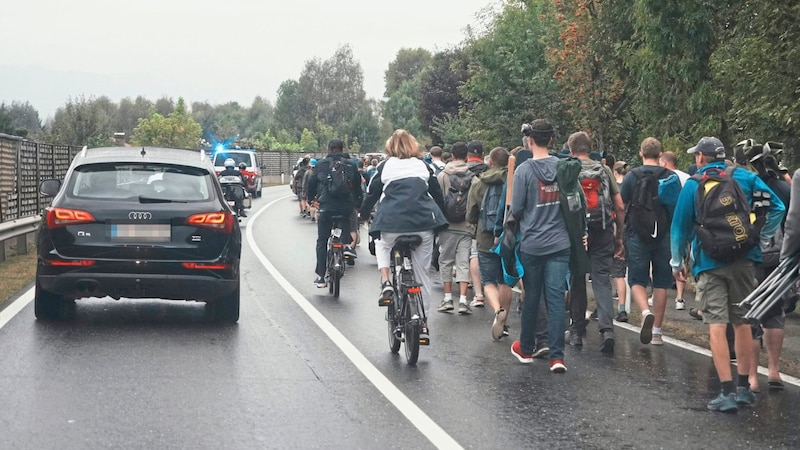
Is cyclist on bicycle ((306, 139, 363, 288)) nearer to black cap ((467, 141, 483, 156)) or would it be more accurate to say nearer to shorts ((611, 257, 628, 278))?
black cap ((467, 141, 483, 156))

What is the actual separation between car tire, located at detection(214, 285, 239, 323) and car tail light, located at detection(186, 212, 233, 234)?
0.59 m

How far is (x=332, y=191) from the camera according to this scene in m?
14.8

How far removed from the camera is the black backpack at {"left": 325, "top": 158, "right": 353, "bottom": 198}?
14.8 m

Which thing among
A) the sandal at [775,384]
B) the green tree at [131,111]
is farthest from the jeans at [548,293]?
the green tree at [131,111]

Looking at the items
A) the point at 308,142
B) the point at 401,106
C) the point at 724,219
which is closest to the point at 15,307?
the point at 724,219

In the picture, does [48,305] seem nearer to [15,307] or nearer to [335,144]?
[15,307]

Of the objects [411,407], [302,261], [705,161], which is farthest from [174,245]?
[302,261]

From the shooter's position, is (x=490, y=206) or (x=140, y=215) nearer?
(x=140, y=215)

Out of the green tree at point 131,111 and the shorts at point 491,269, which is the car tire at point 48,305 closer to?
the shorts at point 491,269

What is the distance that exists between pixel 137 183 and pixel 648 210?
14.8ft

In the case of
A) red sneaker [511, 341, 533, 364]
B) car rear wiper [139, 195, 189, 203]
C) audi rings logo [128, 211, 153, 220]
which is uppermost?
car rear wiper [139, 195, 189, 203]

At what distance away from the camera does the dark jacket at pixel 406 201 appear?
10.4m

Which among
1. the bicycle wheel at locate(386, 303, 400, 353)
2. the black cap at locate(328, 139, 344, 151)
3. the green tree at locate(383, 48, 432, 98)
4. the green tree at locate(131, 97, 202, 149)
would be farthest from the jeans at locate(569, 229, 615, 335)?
the green tree at locate(383, 48, 432, 98)

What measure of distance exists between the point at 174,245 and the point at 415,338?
269 cm
